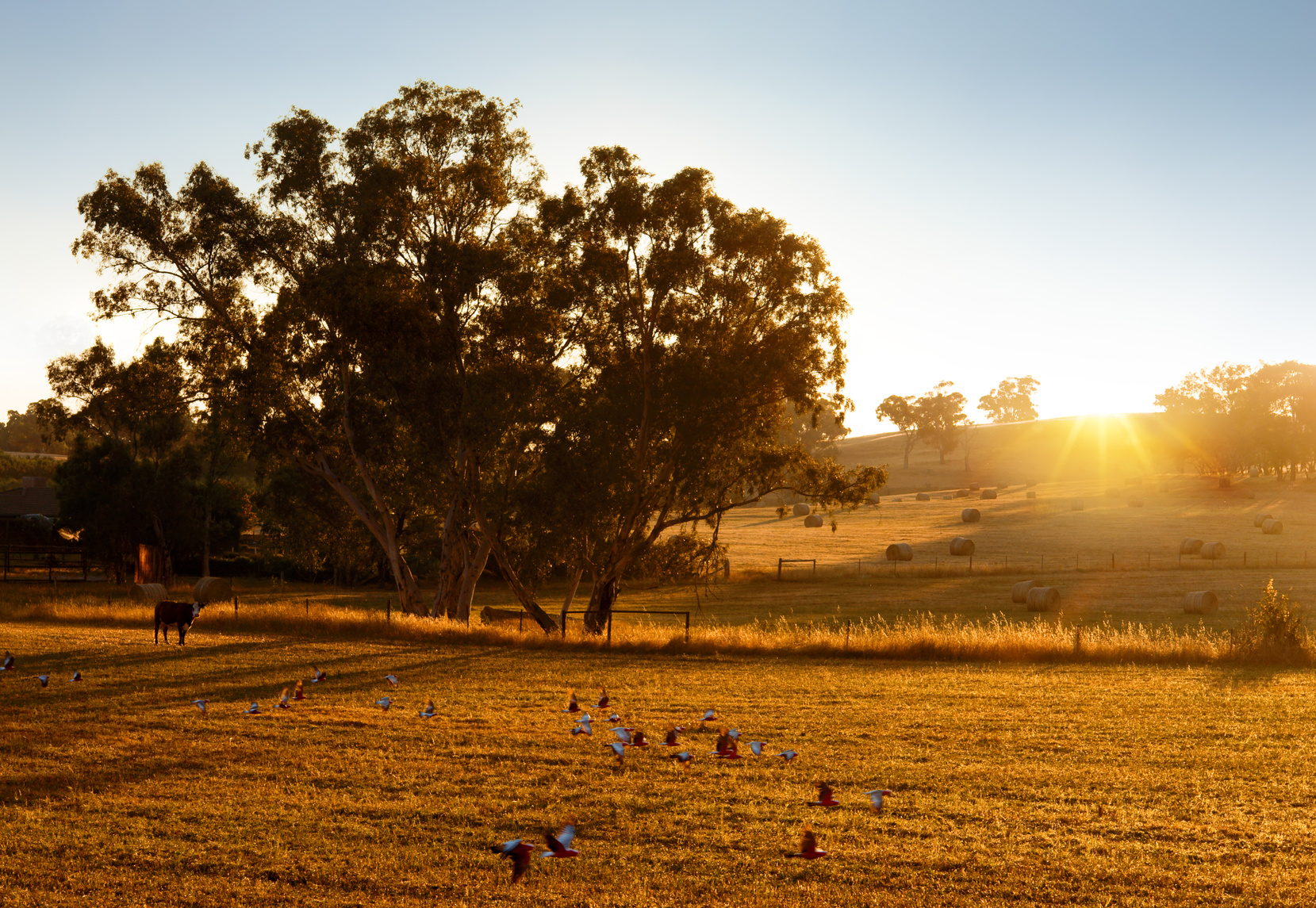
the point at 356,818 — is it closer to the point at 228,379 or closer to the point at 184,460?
the point at 228,379

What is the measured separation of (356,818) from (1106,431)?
17804cm

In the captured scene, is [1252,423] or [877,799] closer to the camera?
[877,799]

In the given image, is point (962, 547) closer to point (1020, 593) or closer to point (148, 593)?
point (1020, 593)

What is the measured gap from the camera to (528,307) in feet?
Result: 100

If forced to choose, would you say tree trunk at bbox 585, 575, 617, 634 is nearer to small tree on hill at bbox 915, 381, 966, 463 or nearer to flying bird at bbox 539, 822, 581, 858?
flying bird at bbox 539, 822, 581, 858

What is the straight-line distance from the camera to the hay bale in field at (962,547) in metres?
64.7

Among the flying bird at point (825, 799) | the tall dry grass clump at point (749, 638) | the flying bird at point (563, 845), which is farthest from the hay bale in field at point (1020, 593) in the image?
the flying bird at point (563, 845)

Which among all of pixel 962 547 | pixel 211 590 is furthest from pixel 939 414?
pixel 211 590

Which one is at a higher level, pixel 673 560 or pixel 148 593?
pixel 673 560

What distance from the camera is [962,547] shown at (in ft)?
213

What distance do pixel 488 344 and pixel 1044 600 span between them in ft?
83.1

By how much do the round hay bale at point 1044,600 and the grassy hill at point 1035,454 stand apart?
80.5 metres

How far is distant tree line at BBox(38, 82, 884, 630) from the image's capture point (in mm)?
29875

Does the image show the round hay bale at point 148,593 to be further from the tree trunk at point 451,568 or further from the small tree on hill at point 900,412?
the small tree on hill at point 900,412
